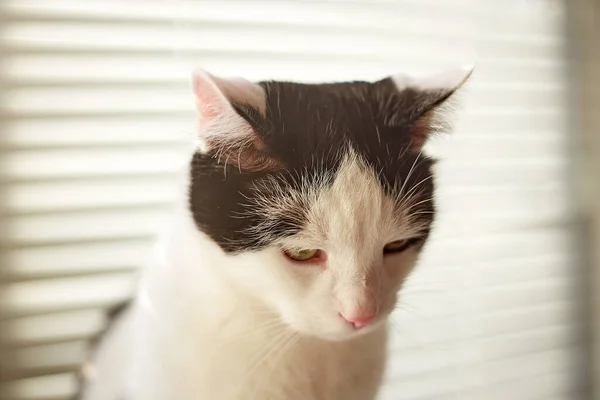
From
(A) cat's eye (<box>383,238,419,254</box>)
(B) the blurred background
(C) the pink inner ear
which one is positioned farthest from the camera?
(B) the blurred background

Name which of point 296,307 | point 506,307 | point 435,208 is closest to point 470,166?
point 506,307

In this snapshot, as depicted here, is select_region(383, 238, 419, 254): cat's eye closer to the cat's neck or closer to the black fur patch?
the black fur patch

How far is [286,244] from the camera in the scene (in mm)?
675

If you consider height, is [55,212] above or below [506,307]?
above

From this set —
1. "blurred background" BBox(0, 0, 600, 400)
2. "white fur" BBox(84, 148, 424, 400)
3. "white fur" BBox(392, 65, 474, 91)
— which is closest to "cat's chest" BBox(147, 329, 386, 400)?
"white fur" BBox(84, 148, 424, 400)

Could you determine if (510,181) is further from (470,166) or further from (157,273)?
(157,273)

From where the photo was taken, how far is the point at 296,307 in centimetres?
68

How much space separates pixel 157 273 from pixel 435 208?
378 mm

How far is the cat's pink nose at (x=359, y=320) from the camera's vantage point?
2.16 feet

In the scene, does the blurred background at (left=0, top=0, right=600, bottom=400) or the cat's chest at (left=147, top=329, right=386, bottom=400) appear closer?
the cat's chest at (left=147, top=329, right=386, bottom=400)

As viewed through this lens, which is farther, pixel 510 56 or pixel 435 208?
pixel 510 56

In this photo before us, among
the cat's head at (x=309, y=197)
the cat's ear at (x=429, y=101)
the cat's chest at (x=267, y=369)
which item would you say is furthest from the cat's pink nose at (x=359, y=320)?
the cat's ear at (x=429, y=101)

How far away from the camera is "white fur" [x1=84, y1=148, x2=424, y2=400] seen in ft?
2.19

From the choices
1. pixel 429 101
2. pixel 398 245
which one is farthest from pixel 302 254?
pixel 429 101
